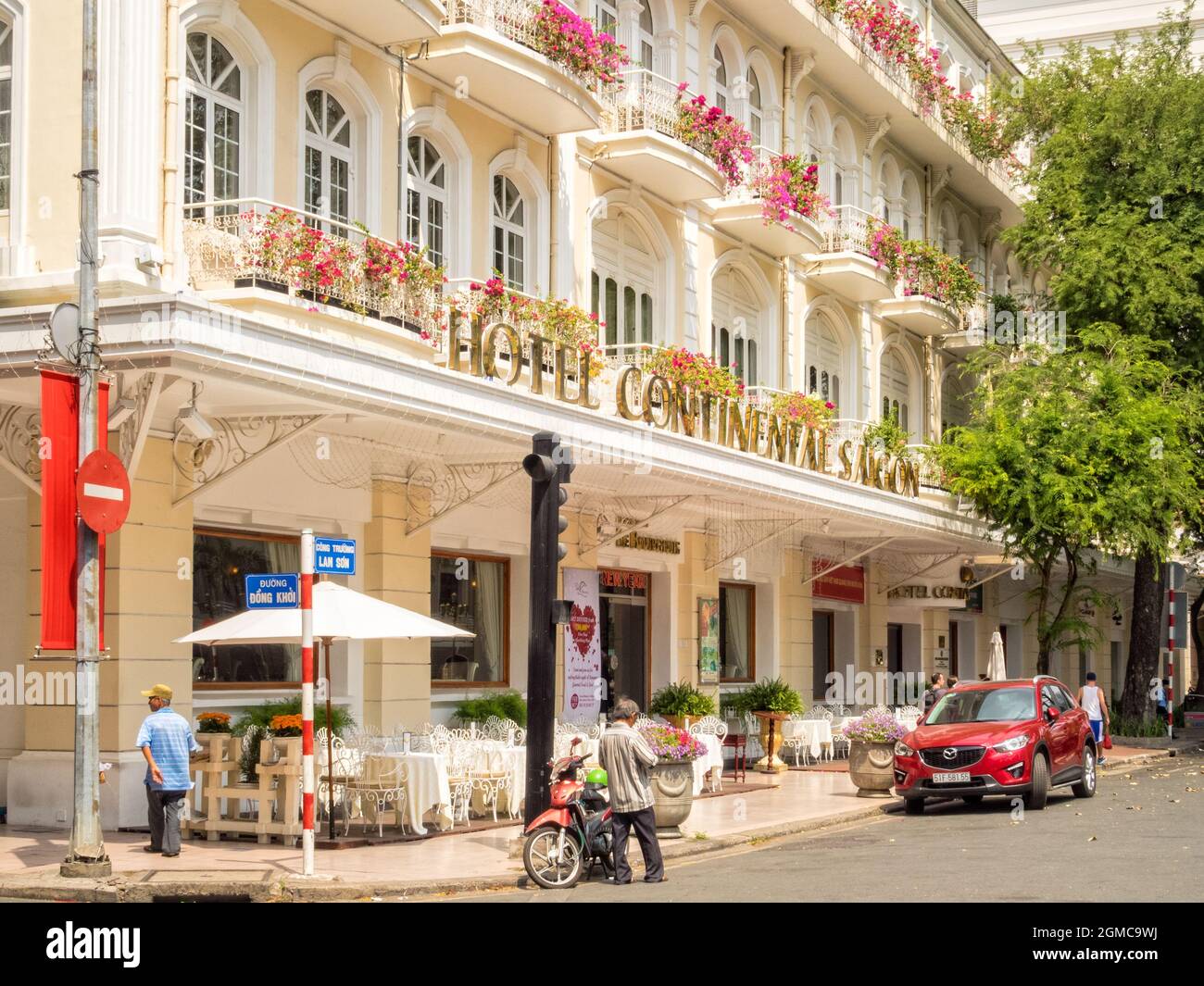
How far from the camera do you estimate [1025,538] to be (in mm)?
29578

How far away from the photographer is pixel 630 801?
1277 cm

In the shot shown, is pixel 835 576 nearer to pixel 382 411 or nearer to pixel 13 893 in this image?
pixel 382 411

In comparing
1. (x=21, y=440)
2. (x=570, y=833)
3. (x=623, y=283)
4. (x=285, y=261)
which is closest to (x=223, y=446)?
(x=21, y=440)

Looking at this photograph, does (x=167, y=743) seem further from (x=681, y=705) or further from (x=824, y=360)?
(x=824, y=360)

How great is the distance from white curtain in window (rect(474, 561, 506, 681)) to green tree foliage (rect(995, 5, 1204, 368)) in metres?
15.2

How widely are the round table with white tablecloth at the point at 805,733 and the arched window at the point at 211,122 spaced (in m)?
13.6

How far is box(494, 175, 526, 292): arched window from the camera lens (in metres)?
21.1

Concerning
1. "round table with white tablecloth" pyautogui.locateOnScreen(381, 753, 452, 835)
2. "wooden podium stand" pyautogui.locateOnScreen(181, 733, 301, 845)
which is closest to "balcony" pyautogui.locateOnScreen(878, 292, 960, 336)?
"round table with white tablecloth" pyautogui.locateOnScreen(381, 753, 452, 835)

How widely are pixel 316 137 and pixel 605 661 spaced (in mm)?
9781

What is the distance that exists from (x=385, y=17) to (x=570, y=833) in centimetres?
944

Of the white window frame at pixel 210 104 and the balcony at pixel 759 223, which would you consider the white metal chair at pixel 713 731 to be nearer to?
the balcony at pixel 759 223

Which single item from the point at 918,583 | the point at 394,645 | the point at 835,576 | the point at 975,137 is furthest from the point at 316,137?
the point at 975,137

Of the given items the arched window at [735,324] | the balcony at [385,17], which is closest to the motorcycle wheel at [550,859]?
the balcony at [385,17]

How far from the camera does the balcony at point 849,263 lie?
29203 millimetres
